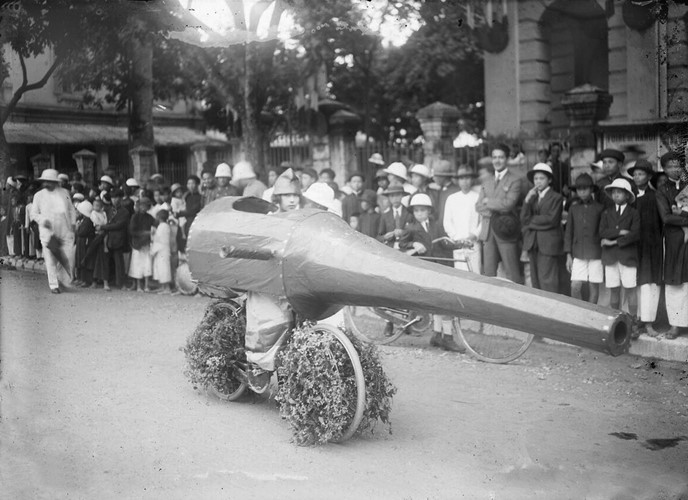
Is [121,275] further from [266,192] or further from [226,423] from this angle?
[226,423]

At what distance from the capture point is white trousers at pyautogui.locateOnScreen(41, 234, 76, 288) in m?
13.4

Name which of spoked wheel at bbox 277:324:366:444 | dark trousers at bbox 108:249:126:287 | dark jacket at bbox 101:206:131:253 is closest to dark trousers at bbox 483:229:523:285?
spoked wheel at bbox 277:324:366:444

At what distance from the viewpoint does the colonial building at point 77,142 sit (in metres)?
19.2

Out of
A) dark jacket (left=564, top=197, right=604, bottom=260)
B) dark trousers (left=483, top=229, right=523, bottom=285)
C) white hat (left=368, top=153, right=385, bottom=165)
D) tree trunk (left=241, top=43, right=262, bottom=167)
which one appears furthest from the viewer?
tree trunk (left=241, top=43, right=262, bottom=167)

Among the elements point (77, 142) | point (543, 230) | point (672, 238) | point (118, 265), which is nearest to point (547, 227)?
point (543, 230)

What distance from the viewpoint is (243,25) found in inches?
604

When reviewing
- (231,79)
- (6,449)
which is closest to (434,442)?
(6,449)

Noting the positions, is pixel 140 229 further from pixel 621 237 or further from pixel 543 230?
pixel 621 237

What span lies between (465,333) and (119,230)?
6800 mm

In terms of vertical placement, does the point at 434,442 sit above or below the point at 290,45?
below

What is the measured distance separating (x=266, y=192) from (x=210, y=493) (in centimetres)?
747

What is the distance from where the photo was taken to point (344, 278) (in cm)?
560

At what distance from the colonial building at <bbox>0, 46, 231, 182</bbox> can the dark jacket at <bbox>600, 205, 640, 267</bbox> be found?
35.2 feet

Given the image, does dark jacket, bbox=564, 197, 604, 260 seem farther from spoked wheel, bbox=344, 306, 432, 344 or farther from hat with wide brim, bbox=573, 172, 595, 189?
spoked wheel, bbox=344, 306, 432, 344
